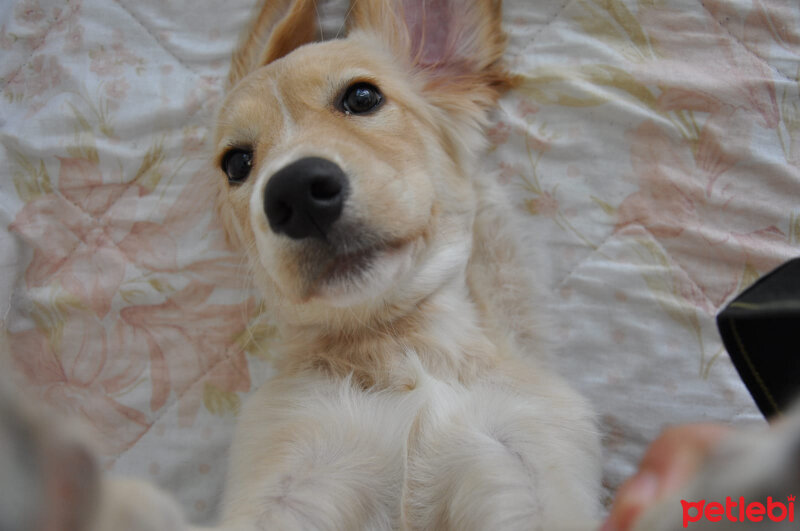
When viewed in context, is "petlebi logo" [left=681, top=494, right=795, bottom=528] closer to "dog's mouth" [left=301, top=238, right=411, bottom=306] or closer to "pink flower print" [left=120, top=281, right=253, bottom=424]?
"dog's mouth" [left=301, top=238, right=411, bottom=306]

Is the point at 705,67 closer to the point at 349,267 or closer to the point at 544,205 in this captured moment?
the point at 544,205

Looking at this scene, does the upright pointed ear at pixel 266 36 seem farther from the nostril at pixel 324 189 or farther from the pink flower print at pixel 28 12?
the nostril at pixel 324 189

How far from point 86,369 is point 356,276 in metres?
1.17

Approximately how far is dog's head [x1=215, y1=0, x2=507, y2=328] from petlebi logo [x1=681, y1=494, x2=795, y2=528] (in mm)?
743

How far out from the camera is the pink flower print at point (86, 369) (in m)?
1.70

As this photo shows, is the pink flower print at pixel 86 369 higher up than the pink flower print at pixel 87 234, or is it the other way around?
the pink flower print at pixel 87 234

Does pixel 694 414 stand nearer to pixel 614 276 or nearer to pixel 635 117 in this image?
pixel 614 276

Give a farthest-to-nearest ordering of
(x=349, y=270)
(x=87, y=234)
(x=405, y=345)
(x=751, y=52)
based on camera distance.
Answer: (x=87, y=234), (x=751, y=52), (x=405, y=345), (x=349, y=270)

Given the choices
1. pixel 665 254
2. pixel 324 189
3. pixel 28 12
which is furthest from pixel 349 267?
pixel 28 12

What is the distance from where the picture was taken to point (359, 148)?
3.99ft

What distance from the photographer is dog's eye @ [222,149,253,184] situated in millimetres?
1467

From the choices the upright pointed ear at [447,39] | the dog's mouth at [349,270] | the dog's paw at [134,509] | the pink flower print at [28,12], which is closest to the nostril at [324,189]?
the dog's mouth at [349,270]

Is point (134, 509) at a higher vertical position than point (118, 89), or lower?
higher

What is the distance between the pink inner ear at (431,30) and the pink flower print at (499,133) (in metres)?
0.25
